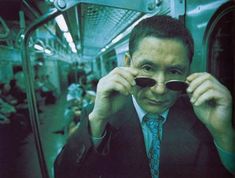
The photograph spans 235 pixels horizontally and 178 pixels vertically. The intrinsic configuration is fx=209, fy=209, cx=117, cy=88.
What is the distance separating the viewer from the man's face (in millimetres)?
818

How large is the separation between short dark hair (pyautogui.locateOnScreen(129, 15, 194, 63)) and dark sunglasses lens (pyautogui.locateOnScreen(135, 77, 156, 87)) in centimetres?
14

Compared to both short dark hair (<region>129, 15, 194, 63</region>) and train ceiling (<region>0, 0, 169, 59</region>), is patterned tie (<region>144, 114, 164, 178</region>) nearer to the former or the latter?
short dark hair (<region>129, 15, 194, 63</region>)

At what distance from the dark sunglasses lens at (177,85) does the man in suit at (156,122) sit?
24 mm

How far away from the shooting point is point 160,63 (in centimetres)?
82

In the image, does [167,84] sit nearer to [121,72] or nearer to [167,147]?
[121,72]

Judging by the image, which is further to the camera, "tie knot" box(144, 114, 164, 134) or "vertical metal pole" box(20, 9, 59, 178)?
"tie knot" box(144, 114, 164, 134)

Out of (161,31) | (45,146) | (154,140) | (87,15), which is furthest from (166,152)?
(45,146)

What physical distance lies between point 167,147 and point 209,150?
180 mm

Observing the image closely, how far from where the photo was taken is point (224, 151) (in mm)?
841

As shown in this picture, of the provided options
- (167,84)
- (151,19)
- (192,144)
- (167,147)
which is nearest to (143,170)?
(167,147)

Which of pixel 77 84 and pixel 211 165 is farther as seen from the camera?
pixel 77 84

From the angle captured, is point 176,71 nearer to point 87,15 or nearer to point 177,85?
point 177,85

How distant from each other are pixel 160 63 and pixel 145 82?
0.32 ft

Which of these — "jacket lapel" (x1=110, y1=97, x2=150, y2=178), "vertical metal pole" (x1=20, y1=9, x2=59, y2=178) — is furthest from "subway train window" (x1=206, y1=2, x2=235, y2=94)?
"vertical metal pole" (x1=20, y1=9, x2=59, y2=178)
